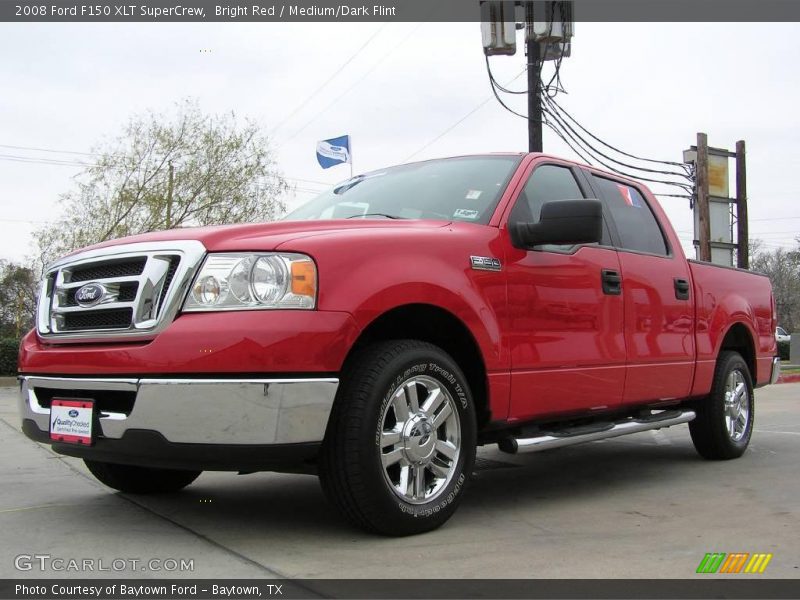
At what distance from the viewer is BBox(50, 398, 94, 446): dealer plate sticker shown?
3500mm

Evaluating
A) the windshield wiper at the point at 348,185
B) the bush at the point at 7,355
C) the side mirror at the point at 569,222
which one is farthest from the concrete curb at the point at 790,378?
the bush at the point at 7,355

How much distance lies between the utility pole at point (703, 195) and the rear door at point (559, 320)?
15788 mm

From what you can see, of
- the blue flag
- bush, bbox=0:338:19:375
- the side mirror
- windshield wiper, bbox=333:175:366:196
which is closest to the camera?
the side mirror

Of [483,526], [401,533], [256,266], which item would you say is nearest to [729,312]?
[483,526]

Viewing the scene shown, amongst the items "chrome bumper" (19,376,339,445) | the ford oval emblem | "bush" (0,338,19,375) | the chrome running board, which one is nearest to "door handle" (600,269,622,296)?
the chrome running board

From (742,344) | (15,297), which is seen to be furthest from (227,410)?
(15,297)

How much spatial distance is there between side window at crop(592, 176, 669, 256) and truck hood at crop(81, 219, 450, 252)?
1.86m

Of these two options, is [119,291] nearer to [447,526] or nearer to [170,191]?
[447,526]

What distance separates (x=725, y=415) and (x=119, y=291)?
448cm

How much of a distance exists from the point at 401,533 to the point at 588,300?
5.91 feet

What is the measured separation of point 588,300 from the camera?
15.5 ft

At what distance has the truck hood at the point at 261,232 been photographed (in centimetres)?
348

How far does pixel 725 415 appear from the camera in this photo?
623 cm

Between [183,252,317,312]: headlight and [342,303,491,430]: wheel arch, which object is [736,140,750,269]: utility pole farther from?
[183,252,317,312]: headlight
